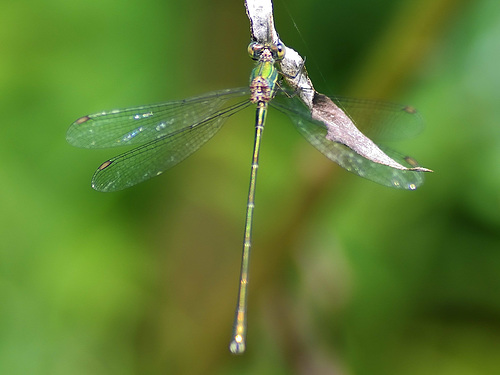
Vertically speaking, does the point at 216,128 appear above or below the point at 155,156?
above

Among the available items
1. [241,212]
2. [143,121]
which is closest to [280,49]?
[143,121]

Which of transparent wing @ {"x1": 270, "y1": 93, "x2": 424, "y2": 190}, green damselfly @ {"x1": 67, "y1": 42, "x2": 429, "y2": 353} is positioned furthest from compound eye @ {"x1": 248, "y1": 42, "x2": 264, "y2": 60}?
transparent wing @ {"x1": 270, "y1": 93, "x2": 424, "y2": 190}

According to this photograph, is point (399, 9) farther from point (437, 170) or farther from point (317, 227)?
point (317, 227)

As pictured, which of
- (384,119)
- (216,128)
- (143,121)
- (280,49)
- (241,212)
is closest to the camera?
(280,49)

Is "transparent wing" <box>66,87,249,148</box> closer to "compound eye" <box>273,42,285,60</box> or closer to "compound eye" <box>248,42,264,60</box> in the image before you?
"compound eye" <box>248,42,264,60</box>

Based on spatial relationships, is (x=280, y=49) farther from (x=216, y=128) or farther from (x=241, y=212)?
(x=241, y=212)
